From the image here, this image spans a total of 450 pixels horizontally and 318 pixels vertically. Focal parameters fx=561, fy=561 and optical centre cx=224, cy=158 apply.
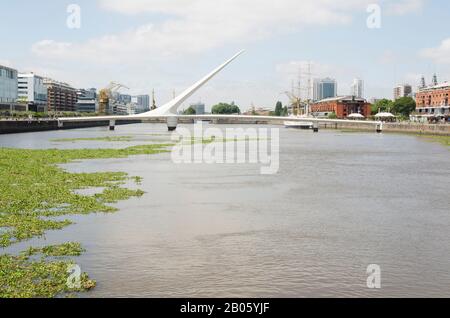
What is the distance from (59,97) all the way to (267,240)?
17704 cm

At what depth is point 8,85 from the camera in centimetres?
12544

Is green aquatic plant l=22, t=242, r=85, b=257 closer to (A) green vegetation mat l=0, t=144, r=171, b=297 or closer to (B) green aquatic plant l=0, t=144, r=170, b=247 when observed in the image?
(A) green vegetation mat l=0, t=144, r=171, b=297

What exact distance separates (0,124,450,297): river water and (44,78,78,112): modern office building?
15881 cm

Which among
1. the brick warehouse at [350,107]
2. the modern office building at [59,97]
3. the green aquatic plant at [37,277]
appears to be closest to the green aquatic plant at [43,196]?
the green aquatic plant at [37,277]

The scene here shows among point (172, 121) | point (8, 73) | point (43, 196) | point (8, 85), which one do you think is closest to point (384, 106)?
point (172, 121)

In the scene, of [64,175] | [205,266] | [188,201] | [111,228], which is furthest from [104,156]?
[205,266]

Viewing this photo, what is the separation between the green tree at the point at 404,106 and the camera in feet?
A: 412

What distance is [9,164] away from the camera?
25.5 metres

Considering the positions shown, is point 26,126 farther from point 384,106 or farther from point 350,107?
point 350,107

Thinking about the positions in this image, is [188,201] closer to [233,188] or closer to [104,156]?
[233,188]

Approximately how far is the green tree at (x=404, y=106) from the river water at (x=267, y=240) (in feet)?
359

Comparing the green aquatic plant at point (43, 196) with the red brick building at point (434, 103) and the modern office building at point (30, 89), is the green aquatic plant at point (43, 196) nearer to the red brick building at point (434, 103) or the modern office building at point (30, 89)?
the red brick building at point (434, 103)

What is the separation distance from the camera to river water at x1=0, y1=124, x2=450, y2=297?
878cm
